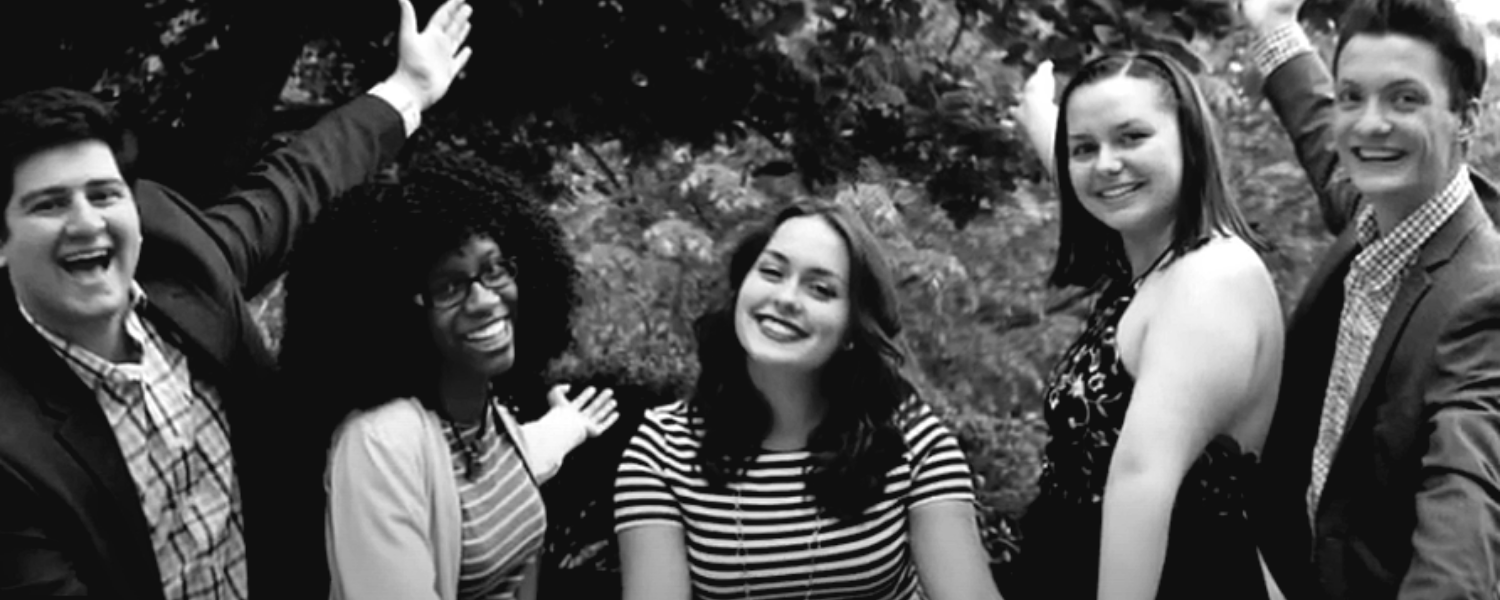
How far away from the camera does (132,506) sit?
8.53ft

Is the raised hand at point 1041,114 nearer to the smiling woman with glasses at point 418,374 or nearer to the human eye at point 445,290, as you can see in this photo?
the smiling woman with glasses at point 418,374

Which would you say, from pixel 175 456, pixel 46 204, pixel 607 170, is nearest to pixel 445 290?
pixel 175 456

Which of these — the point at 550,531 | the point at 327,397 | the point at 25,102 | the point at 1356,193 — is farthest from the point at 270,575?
the point at 1356,193

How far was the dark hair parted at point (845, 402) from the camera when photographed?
3.13 m

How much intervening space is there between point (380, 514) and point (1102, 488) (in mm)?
1153

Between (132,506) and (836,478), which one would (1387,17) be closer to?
(836,478)

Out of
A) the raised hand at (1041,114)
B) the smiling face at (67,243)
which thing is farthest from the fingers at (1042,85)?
the smiling face at (67,243)

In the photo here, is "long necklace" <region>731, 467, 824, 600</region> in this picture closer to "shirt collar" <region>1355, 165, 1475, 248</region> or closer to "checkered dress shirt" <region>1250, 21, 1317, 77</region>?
"shirt collar" <region>1355, 165, 1475, 248</region>

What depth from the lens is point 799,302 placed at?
3123 mm

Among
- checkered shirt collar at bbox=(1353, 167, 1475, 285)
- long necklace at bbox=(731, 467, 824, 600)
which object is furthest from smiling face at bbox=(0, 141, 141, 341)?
checkered shirt collar at bbox=(1353, 167, 1475, 285)

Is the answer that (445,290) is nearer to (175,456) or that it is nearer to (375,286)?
(375,286)

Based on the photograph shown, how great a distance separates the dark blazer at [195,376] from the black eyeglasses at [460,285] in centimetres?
34

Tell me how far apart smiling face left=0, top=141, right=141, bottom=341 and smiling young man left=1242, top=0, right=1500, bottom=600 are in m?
1.82

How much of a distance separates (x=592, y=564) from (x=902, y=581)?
1.71 m
